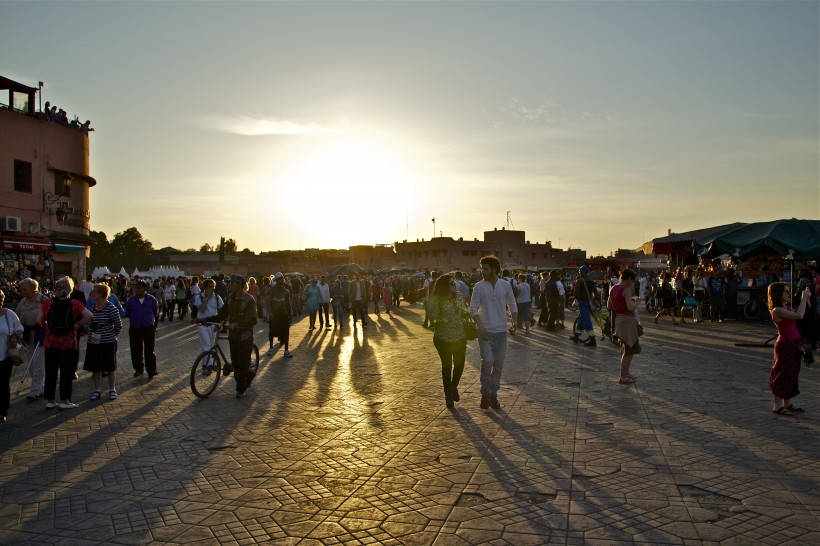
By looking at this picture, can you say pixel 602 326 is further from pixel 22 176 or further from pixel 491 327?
pixel 22 176

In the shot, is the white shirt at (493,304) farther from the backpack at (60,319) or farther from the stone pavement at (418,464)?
the backpack at (60,319)

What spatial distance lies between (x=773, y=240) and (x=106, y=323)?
18.6m

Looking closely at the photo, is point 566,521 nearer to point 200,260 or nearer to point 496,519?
point 496,519

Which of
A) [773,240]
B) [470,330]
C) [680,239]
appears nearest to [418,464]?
[470,330]

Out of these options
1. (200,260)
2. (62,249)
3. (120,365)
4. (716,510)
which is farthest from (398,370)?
(200,260)

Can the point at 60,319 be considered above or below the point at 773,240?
below

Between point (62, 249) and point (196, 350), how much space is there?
18.6 m

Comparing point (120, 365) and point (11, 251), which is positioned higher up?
point (11, 251)

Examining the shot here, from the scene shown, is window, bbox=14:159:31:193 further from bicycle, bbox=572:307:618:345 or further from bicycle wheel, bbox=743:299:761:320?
bicycle wheel, bbox=743:299:761:320

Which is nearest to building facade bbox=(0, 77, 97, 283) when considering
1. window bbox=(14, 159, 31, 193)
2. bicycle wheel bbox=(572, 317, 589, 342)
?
window bbox=(14, 159, 31, 193)

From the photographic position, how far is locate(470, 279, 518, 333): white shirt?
8352 millimetres

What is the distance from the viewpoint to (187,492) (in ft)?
17.2

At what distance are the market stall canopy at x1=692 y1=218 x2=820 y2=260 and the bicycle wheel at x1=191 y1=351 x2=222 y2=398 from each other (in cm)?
1579

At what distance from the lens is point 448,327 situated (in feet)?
27.8
